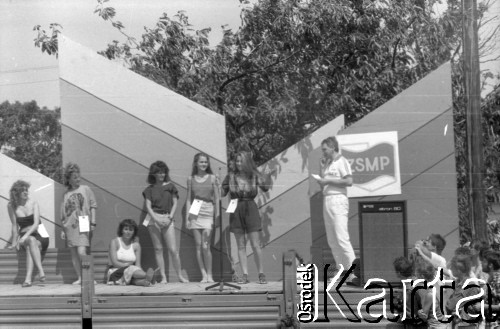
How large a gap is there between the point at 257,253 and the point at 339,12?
1.39 m

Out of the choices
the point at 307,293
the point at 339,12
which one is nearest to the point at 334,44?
the point at 339,12

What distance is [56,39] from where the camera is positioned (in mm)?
5941

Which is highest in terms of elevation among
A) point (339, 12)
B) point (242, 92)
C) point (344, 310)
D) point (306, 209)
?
point (339, 12)

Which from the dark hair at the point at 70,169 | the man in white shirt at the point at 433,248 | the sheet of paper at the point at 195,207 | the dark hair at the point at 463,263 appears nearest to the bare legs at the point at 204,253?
the sheet of paper at the point at 195,207

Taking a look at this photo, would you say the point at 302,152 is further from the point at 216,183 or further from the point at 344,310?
the point at 344,310

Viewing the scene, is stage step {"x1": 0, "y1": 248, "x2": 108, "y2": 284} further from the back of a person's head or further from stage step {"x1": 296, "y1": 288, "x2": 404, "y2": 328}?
the back of a person's head

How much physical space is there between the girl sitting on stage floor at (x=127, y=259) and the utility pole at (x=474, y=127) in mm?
1788

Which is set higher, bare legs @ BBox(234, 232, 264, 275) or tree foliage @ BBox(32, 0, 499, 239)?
tree foliage @ BBox(32, 0, 499, 239)

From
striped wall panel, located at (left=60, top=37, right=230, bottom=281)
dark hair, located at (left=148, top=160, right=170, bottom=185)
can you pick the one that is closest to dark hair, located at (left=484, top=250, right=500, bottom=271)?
striped wall panel, located at (left=60, top=37, right=230, bottom=281)

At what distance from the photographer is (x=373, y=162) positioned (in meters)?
5.81

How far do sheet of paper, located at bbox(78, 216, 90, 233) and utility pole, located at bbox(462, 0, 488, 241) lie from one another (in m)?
2.08

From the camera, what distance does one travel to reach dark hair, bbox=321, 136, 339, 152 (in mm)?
5793

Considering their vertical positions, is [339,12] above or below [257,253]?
above

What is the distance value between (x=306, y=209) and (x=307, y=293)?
17.8 inches
